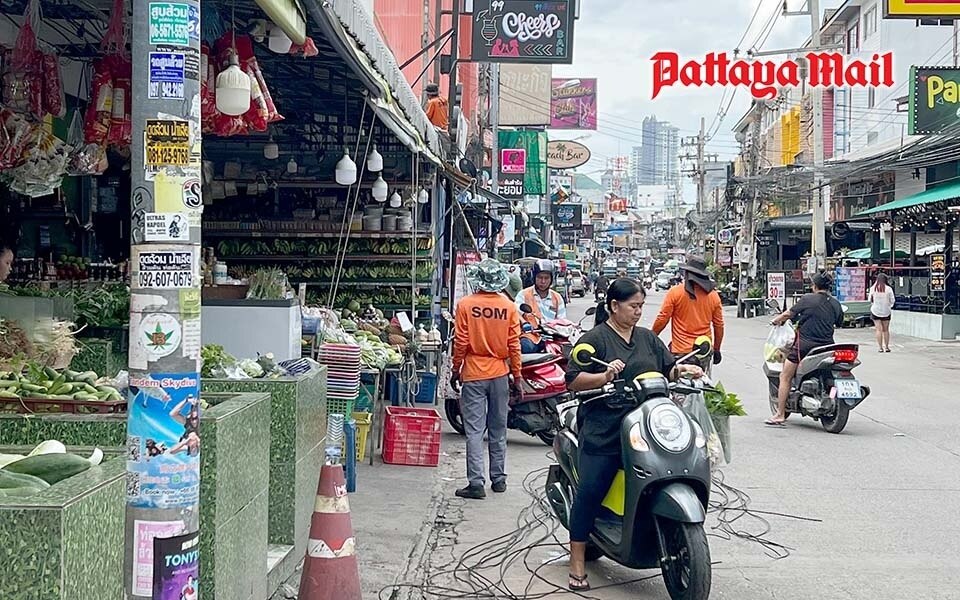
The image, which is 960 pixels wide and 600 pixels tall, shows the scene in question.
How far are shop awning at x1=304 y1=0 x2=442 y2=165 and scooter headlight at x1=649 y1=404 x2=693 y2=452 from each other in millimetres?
2948

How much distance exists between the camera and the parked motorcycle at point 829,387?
1192 cm

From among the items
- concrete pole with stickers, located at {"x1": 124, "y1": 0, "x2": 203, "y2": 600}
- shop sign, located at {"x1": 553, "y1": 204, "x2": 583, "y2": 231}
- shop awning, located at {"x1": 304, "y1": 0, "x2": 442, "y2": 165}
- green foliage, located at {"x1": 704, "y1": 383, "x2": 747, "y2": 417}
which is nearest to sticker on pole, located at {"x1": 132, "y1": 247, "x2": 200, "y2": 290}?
concrete pole with stickers, located at {"x1": 124, "y1": 0, "x2": 203, "y2": 600}

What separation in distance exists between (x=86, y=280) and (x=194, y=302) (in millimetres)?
7153

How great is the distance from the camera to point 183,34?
360 centimetres

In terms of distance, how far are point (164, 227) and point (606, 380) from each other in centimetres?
302

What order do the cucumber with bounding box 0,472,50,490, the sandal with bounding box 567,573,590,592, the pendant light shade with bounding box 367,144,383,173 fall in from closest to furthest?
the cucumber with bounding box 0,472,50,490 < the sandal with bounding box 567,573,590,592 < the pendant light shade with bounding box 367,144,383,173

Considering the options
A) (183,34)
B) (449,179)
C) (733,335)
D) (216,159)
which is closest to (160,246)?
(183,34)

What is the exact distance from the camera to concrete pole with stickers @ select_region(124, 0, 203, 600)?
140 inches

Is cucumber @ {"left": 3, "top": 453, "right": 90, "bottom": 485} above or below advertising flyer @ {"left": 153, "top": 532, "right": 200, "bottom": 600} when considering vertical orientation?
above

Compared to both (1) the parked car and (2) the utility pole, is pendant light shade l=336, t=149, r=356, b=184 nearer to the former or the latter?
(2) the utility pole

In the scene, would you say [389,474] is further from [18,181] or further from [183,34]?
[183,34]

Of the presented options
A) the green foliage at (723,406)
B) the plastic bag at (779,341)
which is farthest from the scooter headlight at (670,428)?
the plastic bag at (779,341)

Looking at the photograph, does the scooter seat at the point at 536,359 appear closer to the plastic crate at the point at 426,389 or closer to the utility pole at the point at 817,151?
the plastic crate at the point at 426,389

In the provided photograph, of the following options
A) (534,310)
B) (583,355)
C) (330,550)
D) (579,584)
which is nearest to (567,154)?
(534,310)
